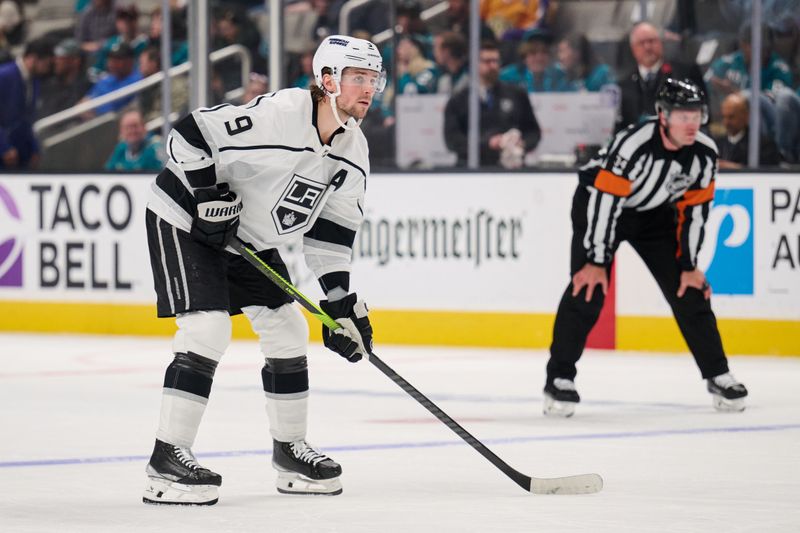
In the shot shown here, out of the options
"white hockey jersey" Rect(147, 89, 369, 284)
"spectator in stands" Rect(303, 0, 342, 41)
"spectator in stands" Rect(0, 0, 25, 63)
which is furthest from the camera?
"spectator in stands" Rect(0, 0, 25, 63)

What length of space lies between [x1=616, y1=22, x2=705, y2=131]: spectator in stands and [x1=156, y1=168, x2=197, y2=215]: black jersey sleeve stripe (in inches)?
189

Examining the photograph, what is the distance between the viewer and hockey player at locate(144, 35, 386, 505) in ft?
13.5

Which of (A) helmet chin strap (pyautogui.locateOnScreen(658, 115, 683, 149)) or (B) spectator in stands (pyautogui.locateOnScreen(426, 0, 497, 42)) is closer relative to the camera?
(A) helmet chin strap (pyautogui.locateOnScreen(658, 115, 683, 149))

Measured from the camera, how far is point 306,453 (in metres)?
4.38

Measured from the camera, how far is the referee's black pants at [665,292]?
621cm

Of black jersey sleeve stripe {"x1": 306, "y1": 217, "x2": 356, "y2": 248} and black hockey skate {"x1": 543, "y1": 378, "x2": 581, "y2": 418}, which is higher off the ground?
black jersey sleeve stripe {"x1": 306, "y1": 217, "x2": 356, "y2": 248}

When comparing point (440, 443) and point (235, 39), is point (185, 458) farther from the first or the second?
point (235, 39)

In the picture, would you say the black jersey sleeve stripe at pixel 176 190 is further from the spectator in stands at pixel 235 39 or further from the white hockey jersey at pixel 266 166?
the spectator in stands at pixel 235 39

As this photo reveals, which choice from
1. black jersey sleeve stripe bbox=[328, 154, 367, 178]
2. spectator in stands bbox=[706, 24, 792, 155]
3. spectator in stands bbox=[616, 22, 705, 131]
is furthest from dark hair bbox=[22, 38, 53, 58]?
black jersey sleeve stripe bbox=[328, 154, 367, 178]

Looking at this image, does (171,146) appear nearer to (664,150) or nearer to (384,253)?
(664,150)

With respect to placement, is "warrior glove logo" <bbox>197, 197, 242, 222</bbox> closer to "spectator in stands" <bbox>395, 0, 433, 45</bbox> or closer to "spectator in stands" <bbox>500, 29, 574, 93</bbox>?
"spectator in stands" <bbox>500, 29, 574, 93</bbox>

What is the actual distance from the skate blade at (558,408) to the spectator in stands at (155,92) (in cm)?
451

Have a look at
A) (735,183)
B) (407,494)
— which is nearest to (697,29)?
(735,183)

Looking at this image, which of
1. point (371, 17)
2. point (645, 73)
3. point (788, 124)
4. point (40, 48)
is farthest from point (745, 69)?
point (40, 48)
